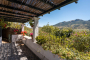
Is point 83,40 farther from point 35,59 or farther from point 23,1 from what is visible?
point 23,1

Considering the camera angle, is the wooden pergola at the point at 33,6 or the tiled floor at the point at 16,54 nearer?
the wooden pergola at the point at 33,6

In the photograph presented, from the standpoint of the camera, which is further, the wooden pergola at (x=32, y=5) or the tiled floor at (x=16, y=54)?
the tiled floor at (x=16, y=54)

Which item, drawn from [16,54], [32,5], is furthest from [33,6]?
[16,54]

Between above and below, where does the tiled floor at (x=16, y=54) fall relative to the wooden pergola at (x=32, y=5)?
below

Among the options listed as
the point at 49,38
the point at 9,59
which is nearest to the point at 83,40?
the point at 49,38

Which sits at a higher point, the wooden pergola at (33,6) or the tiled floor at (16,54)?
the wooden pergola at (33,6)

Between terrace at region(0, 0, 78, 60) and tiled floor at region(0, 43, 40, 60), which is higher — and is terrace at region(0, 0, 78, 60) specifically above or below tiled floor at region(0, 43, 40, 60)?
above

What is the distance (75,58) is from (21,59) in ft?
7.94

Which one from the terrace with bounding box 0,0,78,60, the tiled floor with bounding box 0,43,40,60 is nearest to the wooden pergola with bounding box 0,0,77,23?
the terrace with bounding box 0,0,78,60

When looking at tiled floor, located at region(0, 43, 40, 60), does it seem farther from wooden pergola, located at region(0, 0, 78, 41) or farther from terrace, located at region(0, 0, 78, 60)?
wooden pergola, located at region(0, 0, 78, 41)

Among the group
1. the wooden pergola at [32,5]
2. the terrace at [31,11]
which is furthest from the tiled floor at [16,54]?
the wooden pergola at [32,5]

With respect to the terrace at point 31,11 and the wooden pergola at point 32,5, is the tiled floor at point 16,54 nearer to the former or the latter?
the terrace at point 31,11

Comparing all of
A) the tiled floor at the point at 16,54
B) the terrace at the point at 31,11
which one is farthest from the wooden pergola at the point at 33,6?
the tiled floor at the point at 16,54

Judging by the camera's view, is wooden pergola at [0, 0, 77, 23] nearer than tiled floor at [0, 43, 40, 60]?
Yes
